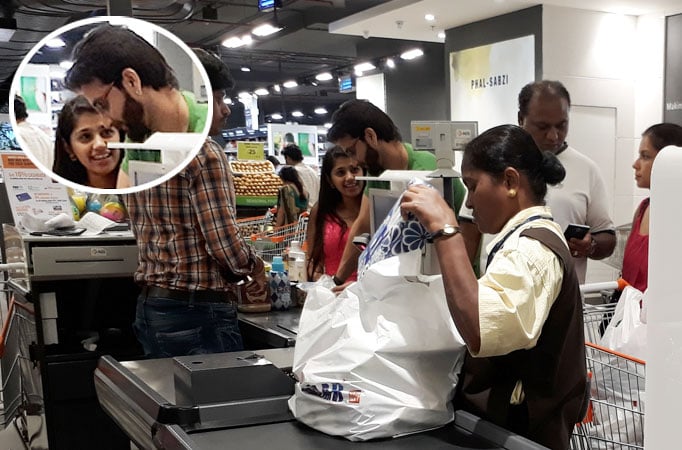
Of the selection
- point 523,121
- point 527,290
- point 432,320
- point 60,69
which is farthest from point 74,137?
point 523,121

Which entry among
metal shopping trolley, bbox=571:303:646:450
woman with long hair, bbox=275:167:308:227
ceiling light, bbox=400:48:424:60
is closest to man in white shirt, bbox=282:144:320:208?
woman with long hair, bbox=275:167:308:227

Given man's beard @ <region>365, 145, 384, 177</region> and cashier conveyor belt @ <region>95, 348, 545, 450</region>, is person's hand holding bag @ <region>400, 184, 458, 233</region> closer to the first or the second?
cashier conveyor belt @ <region>95, 348, 545, 450</region>

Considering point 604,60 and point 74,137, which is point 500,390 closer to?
point 74,137

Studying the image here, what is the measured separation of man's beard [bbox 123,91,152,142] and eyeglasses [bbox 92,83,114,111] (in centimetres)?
3

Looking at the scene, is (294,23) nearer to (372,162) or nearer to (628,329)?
(372,162)

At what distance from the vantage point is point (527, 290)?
4.67 feet

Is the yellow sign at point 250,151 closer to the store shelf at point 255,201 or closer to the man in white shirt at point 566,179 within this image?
the store shelf at point 255,201

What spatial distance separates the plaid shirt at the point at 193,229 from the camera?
98.5 inches

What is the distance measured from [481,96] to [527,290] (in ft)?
24.2

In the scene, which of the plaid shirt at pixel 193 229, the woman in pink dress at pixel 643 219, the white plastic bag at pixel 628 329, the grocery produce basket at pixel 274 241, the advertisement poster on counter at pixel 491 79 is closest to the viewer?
the white plastic bag at pixel 628 329

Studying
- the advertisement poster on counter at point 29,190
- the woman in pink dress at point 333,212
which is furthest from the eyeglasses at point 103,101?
the advertisement poster on counter at point 29,190

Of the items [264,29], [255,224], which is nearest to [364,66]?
[264,29]

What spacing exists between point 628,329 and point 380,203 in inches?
36.3

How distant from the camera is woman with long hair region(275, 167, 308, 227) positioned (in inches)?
282
